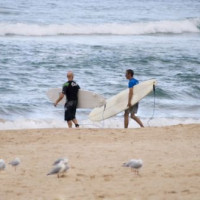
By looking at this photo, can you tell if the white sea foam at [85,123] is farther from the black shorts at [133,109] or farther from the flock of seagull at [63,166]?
the flock of seagull at [63,166]

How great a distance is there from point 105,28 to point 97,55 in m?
9.11

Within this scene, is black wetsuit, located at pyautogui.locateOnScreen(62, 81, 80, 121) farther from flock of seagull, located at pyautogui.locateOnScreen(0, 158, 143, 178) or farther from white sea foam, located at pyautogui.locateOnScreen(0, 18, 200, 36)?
white sea foam, located at pyautogui.locateOnScreen(0, 18, 200, 36)

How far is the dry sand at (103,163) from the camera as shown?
8414 millimetres

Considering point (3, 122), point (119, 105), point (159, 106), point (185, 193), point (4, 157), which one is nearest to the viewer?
point (185, 193)

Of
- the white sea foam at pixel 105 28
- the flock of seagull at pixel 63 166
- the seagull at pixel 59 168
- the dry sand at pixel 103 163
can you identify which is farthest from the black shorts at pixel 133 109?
the white sea foam at pixel 105 28

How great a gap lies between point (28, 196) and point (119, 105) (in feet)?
19.5

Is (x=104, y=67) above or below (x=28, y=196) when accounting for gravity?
below

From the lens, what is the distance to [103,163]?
33.8ft

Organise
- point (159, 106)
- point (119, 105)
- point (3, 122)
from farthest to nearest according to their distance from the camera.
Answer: point (159, 106) → point (3, 122) → point (119, 105)

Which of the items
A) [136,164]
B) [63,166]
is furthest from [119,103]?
[63,166]

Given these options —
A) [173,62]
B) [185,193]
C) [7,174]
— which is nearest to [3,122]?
[7,174]

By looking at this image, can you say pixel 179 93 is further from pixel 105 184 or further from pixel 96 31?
pixel 96 31

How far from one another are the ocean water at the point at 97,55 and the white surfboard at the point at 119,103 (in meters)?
1.23

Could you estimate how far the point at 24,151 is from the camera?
450 inches
